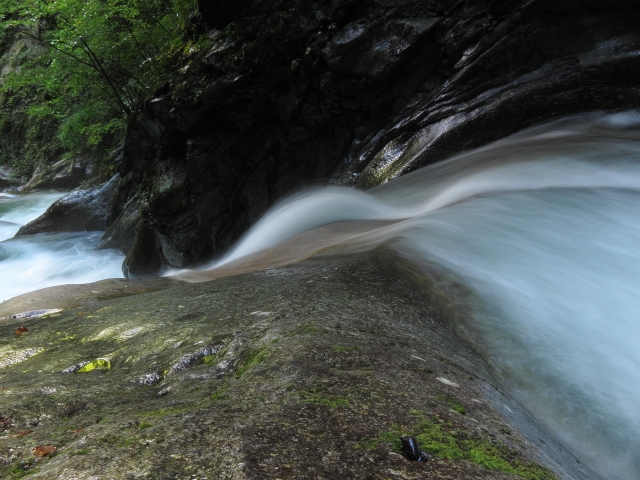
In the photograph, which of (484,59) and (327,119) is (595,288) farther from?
(327,119)

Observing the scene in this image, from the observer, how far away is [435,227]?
448cm

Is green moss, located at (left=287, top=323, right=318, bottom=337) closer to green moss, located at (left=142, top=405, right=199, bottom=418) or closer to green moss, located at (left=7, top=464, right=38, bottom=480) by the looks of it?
green moss, located at (left=142, top=405, right=199, bottom=418)

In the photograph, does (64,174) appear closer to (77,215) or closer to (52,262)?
(77,215)

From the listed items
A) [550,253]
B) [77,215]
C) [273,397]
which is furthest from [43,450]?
[77,215]

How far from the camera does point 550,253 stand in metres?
4.30

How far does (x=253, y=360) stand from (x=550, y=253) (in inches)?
124

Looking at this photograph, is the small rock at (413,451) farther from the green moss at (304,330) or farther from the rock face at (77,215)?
the rock face at (77,215)

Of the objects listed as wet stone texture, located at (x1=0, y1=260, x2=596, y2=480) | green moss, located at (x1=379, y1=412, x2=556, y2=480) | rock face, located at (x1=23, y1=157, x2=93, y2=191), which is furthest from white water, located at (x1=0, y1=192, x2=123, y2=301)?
green moss, located at (x1=379, y1=412, x2=556, y2=480)

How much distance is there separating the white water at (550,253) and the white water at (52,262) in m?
6.30

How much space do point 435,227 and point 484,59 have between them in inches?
175

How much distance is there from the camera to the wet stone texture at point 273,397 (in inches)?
54.0

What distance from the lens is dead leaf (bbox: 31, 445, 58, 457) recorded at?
1508 millimetres

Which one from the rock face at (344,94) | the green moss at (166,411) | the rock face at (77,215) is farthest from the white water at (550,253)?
the rock face at (77,215)

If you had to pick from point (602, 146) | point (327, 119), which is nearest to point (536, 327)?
point (602, 146)
